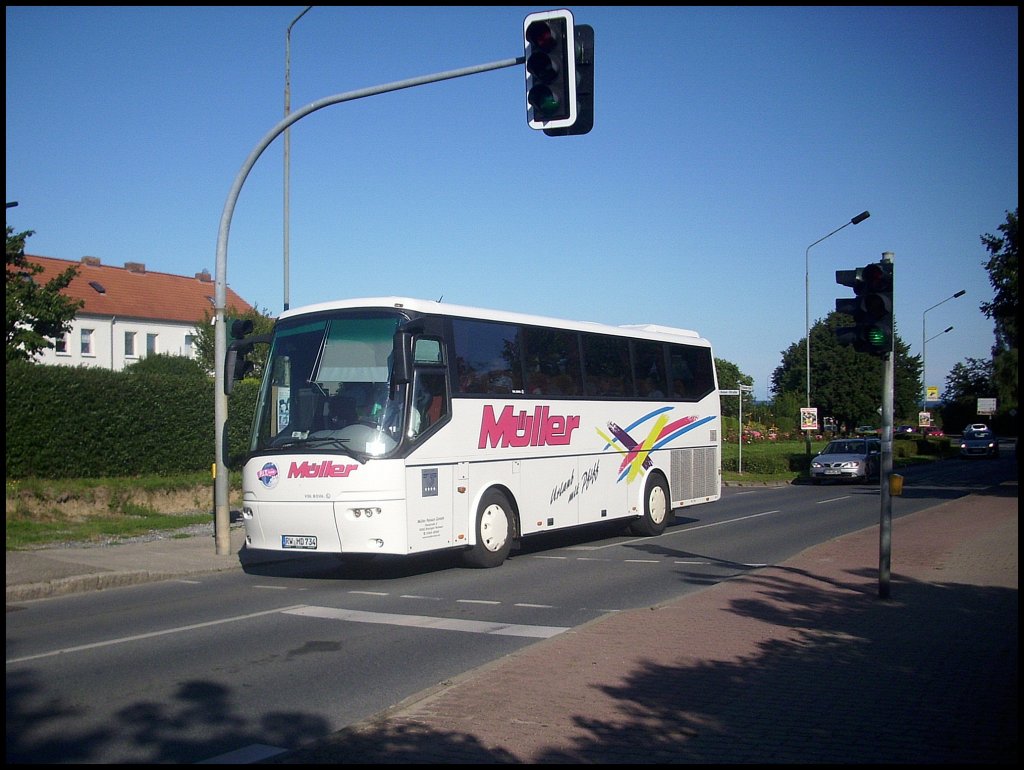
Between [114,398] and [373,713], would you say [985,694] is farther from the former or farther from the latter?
[114,398]

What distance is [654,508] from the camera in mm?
19141

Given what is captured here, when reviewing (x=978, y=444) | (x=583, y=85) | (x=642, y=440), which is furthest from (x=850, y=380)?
(x=583, y=85)

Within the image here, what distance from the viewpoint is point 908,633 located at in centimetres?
880

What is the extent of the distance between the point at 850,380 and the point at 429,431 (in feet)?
205

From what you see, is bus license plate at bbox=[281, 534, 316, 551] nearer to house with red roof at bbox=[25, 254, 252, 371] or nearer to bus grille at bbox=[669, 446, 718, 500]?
bus grille at bbox=[669, 446, 718, 500]

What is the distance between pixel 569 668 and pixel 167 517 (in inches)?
577

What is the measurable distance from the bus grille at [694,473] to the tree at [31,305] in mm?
21363

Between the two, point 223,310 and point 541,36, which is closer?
point 541,36

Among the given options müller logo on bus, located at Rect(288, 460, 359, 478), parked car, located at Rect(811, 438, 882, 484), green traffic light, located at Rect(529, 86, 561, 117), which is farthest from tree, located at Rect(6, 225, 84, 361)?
parked car, located at Rect(811, 438, 882, 484)

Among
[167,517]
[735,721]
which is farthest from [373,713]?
[167,517]

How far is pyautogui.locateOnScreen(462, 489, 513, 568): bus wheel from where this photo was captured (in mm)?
14461

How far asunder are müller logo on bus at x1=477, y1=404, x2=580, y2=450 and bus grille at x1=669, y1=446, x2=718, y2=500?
3839mm

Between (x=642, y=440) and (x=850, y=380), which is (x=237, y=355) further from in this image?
(x=850, y=380)

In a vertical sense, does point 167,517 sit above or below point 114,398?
below
